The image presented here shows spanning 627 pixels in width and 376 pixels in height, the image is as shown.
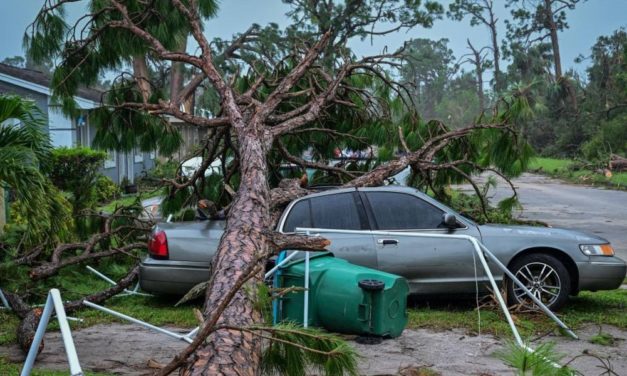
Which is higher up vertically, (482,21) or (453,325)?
(482,21)

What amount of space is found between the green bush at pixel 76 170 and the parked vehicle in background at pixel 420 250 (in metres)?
3.25

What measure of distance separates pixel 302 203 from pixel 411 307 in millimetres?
1697

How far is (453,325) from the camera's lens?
24.8 ft

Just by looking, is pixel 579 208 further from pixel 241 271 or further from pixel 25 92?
pixel 241 271

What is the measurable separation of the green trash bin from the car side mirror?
5.84ft

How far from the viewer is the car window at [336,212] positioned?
8.19 m

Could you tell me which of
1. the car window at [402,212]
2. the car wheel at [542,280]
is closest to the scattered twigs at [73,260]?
the car window at [402,212]

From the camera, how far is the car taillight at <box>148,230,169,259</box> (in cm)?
829

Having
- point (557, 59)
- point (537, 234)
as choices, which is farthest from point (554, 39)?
point (537, 234)

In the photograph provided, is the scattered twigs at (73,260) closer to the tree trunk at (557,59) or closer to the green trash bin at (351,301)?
the green trash bin at (351,301)

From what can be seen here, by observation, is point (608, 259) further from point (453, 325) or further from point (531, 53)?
point (531, 53)

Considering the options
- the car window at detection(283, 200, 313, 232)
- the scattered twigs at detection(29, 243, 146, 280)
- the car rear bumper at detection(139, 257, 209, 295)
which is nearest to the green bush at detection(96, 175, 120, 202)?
the scattered twigs at detection(29, 243, 146, 280)

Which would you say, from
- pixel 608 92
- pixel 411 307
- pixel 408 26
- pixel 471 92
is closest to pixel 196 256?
pixel 411 307

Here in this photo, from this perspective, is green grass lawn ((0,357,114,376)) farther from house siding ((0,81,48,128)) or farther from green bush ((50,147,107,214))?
house siding ((0,81,48,128))
